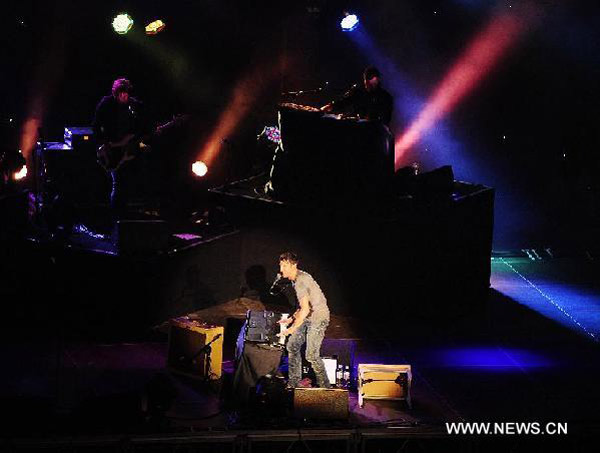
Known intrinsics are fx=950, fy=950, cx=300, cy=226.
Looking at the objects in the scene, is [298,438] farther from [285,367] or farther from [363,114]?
[363,114]

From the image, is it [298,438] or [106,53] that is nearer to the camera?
[298,438]

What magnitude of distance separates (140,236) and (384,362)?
3398 millimetres

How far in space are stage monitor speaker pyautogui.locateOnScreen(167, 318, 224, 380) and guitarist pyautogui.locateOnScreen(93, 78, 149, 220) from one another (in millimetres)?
3019

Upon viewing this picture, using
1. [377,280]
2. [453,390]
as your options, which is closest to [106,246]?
[377,280]

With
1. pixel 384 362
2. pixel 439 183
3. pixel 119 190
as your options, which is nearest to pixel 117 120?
pixel 119 190

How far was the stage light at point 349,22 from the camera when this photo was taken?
14883 millimetres

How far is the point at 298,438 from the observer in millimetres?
7695

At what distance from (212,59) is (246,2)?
105 centimetres

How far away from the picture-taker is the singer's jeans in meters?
10.1

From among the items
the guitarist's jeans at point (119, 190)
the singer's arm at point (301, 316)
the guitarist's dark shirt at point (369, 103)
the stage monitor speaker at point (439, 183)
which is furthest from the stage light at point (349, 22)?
the singer's arm at point (301, 316)

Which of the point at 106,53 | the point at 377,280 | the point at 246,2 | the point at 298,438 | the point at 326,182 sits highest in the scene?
the point at 246,2

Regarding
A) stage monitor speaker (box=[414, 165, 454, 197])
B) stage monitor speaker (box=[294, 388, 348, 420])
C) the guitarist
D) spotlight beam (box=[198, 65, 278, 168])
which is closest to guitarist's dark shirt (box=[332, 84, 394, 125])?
stage monitor speaker (box=[414, 165, 454, 197])

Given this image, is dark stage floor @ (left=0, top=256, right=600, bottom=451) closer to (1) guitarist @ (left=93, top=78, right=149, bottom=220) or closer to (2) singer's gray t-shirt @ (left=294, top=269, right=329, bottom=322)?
(2) singer's gray t-shirt @ (left=294, top=269, right=329, bottom=322)

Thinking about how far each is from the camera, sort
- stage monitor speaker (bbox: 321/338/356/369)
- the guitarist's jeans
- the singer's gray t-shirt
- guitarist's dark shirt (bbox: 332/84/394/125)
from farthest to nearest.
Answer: the guitarist's jeans → guitarist's dark shirt (bbox: 332/84/394/125) → stage monitor speaker (bbox: 321/338/356/369) → the singer's gray t-shirt
